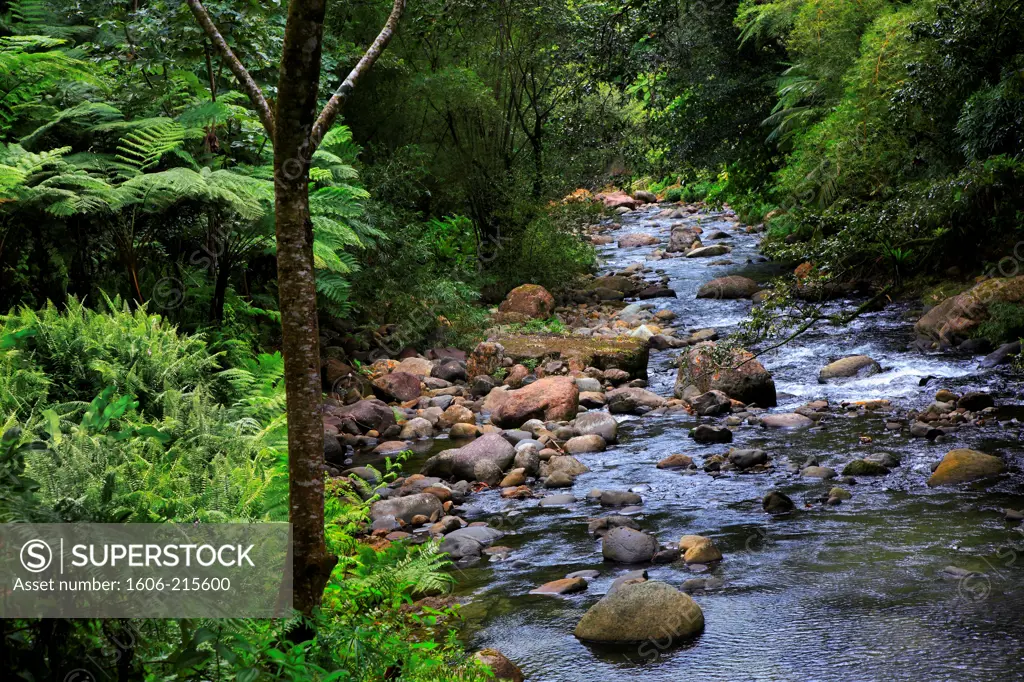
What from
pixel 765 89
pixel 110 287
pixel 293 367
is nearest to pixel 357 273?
pixel 110 287

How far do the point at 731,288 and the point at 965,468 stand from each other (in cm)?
871

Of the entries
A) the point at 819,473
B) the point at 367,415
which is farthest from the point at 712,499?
the point at 367,415

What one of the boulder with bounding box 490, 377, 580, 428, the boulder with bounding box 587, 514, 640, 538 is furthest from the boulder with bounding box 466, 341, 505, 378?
the boulder with bounding box 587, 514, 640, 538

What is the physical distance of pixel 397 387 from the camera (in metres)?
10.4

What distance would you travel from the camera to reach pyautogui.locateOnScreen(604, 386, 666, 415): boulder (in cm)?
976

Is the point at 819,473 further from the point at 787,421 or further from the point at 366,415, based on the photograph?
the point at 366,415

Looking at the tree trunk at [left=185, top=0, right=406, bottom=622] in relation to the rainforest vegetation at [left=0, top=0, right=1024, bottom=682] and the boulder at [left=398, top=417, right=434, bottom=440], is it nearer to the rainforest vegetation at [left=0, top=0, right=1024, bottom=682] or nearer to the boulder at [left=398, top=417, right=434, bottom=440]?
the rainforest vegetation at [left=0, top=0, right=1024, bottom=682]

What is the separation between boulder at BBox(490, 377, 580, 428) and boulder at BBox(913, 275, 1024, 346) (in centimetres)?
479

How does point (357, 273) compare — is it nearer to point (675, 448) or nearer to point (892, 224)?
point (675, 448)

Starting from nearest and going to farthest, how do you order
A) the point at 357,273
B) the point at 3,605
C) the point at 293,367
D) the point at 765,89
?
the point at 3,605 < the point at 293,367 < the point at 357,273 < the point at 765,89

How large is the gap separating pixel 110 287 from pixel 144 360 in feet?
6.95

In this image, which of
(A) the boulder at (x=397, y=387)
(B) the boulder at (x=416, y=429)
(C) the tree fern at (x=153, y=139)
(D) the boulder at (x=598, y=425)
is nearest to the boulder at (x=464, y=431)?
(B) the boulder at (x=416, y=429)

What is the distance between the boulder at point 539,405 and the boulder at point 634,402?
41 cm

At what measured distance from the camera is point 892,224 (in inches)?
330
